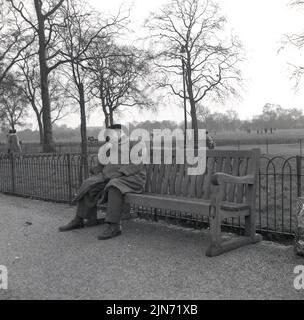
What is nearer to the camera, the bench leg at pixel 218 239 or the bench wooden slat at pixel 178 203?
the bench leg at pixel 218 239

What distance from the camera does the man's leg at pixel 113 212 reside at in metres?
5.84

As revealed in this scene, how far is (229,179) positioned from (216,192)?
0.23 m

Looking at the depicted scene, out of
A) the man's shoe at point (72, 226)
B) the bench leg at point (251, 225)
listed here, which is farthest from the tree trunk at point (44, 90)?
the bench leg at point (251, 225)

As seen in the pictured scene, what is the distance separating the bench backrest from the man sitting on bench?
22cm

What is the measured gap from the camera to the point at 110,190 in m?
5.94

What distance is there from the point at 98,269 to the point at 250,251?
5.42 ft

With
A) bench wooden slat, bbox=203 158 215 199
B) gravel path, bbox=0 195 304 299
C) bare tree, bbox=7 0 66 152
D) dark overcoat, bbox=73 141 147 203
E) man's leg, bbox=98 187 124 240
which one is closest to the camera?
gravel path, bbox=0 195 304 299

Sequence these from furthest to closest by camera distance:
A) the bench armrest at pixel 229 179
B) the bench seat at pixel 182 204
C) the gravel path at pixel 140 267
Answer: the bench seat at pixel 182 204 → the bench armrest at pixel 229 179 → the gravel path at pixel 140 267

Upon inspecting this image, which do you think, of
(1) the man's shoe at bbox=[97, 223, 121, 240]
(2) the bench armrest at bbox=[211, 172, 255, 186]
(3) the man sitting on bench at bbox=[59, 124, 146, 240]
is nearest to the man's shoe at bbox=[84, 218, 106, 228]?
(3) the man sitting on bench at bbox=[59, 124, 146, 240]

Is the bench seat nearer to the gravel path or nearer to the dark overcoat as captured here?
the dark overcoat

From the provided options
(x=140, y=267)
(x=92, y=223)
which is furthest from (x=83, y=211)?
(x=140, y=267)

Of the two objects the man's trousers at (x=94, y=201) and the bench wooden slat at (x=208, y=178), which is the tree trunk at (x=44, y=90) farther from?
the bench wooden slat at (x=208, y=178)

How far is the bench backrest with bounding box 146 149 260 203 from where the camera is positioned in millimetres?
5391
